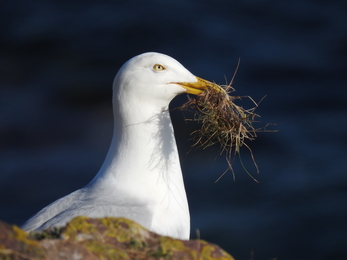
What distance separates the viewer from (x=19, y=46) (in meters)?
11.0

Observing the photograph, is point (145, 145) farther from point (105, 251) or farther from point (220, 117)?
point (105, 251)

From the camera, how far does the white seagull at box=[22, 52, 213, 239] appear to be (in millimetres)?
4711

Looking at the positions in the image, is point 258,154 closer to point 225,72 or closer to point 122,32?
point 225,72

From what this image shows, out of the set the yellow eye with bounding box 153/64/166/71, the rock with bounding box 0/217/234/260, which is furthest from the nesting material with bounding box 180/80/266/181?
the rock with bounding box 0/217/234/260

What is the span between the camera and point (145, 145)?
4.89 m

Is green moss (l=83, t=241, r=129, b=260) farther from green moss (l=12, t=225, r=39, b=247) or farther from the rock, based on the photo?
green moss (l=12, t=225, r=39, b=247)

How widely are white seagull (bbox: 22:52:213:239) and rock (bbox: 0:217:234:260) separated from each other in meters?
1.51

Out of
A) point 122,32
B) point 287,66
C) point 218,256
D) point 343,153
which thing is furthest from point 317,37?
point 218,256

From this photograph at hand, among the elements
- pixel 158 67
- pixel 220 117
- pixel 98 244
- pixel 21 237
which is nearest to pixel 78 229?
pixel 98 244

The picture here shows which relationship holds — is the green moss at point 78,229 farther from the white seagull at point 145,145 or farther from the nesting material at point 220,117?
the nesting material at point 220,117

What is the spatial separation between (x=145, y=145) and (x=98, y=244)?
2092 mm

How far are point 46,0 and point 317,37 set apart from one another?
5550 millimetres

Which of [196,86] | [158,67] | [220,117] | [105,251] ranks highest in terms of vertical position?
[158,67]

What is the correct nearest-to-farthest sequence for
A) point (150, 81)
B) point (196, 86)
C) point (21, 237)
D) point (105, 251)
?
point (21, 237) < point (105, 251) < point (150, 81) < point (196, 86)
